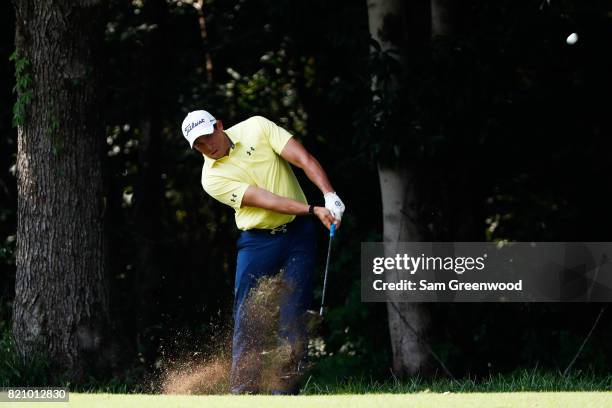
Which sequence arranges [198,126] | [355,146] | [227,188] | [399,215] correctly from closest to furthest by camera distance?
[198,126] → [227,188] → [399,215] → [355,146]

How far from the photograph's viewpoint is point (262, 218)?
8.15 meters

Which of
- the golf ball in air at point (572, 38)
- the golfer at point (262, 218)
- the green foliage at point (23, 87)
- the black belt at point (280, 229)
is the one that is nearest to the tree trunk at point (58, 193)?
the green foliage at point (23, 87)

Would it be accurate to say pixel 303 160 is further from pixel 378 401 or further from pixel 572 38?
pixel 572 38

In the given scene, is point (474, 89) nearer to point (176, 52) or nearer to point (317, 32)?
point (317, 32)

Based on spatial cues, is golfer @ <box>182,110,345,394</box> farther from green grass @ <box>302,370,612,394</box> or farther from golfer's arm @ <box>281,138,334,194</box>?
green grass @ <box>302,370,612,394</box>

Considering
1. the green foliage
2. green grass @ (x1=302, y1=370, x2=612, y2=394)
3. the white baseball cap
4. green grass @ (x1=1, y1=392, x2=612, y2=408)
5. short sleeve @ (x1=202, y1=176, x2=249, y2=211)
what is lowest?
green grass @ (x1=302, y1=370, x2=612, y2=394)

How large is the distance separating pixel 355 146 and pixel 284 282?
3.85m

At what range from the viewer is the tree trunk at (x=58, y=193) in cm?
933

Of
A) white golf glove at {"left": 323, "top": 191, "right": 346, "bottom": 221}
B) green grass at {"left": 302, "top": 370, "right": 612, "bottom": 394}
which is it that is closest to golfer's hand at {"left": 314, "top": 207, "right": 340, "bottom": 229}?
white golf glove at {"left": 323, "top": 191, "right": 346, "bottom": 221}

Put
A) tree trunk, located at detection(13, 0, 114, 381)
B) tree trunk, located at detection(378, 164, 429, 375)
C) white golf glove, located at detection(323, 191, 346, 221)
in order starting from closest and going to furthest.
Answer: white golf glove, located at detection(323, 191, 346, 221) < tree trunk, located at detection(13, 0, 114, 381) < tree trunk, located at detection(378, 164, 429, 375)

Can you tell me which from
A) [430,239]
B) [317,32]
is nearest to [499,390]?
[430,239]

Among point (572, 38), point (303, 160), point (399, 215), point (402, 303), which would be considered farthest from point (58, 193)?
point (572, 38)

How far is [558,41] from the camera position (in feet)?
36.3

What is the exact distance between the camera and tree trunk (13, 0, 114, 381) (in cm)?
933
